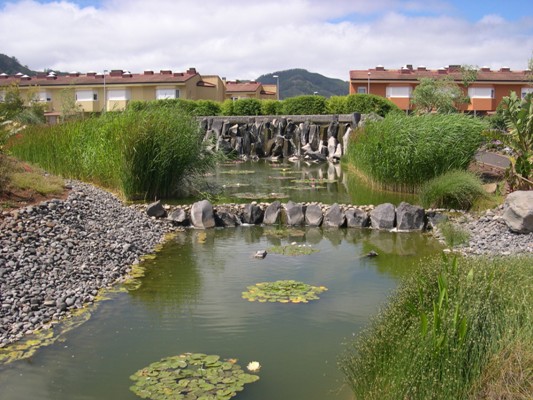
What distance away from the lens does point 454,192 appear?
1393 cm

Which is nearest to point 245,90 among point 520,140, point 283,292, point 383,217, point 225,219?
point 520,140

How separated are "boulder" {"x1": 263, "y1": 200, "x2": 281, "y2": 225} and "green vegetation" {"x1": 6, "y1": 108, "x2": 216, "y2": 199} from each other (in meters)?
2.86

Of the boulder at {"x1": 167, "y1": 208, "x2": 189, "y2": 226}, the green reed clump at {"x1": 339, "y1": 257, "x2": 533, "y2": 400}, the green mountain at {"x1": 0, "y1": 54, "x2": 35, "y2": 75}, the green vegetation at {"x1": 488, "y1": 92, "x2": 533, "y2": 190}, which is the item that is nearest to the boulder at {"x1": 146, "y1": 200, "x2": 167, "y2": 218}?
the boulder at {"x1": 167, "y1": 208, "x2": 189, "y2": 226}

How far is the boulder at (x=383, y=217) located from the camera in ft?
43.6

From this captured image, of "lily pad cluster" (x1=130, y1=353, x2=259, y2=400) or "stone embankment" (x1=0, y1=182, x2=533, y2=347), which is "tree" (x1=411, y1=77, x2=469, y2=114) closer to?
"stone embankment" (x1=0, y1=182, x2=533, y2=347)

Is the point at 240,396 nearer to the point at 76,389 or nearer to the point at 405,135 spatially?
the point at 76,389

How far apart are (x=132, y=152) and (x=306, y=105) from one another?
918 inches

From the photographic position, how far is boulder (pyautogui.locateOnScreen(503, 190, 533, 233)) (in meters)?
11.1

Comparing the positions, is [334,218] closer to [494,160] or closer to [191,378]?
[191,378]

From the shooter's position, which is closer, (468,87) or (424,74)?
(468,87)

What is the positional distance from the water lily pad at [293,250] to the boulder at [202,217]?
2.38m

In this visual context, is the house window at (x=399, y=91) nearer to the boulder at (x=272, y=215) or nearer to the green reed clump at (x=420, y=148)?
the green reed clump at (x=420, y=148)

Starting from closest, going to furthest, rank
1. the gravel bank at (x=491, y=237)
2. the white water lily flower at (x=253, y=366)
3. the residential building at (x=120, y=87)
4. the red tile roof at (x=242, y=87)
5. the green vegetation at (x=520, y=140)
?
the white water lily flower at (x=253, y=366) → the gravel bank at (x=491, y=237) → the green vegetation at (x=520, y=140) → the residential building at (x=120, y=87) → the red tile roof at (x=242, y=87)

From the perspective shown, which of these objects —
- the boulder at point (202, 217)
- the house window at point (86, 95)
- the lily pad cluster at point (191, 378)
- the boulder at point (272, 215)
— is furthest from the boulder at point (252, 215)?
the house window at point (86, 95)
